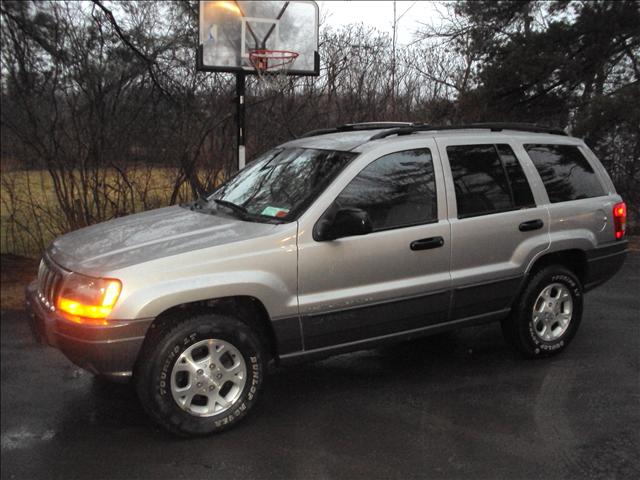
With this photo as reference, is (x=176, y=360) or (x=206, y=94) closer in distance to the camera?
(x=176, y=360)

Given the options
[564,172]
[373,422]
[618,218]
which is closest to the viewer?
[373,422]

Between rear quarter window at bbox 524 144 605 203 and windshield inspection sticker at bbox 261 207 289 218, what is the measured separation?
2.22 metres

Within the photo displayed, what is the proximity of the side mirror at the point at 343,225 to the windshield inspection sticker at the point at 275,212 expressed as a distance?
0.91ft

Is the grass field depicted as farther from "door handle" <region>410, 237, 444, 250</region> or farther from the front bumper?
"door handle" <region>410, 237, 444, 250</region>

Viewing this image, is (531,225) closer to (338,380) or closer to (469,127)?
(469,127)

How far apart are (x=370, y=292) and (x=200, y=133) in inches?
273

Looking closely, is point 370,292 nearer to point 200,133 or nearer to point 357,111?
point 200,133

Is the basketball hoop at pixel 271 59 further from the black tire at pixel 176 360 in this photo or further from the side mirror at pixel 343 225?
the black tire at pixel 176 360

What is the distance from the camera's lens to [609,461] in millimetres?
3521

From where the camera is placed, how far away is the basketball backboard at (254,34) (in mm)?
8805

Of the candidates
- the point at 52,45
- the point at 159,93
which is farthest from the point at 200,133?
the point at 52,45

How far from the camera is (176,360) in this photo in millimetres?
3725

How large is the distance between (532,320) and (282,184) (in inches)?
90.2

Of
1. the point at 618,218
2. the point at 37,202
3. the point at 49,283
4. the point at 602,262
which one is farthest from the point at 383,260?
the point at 37,202
